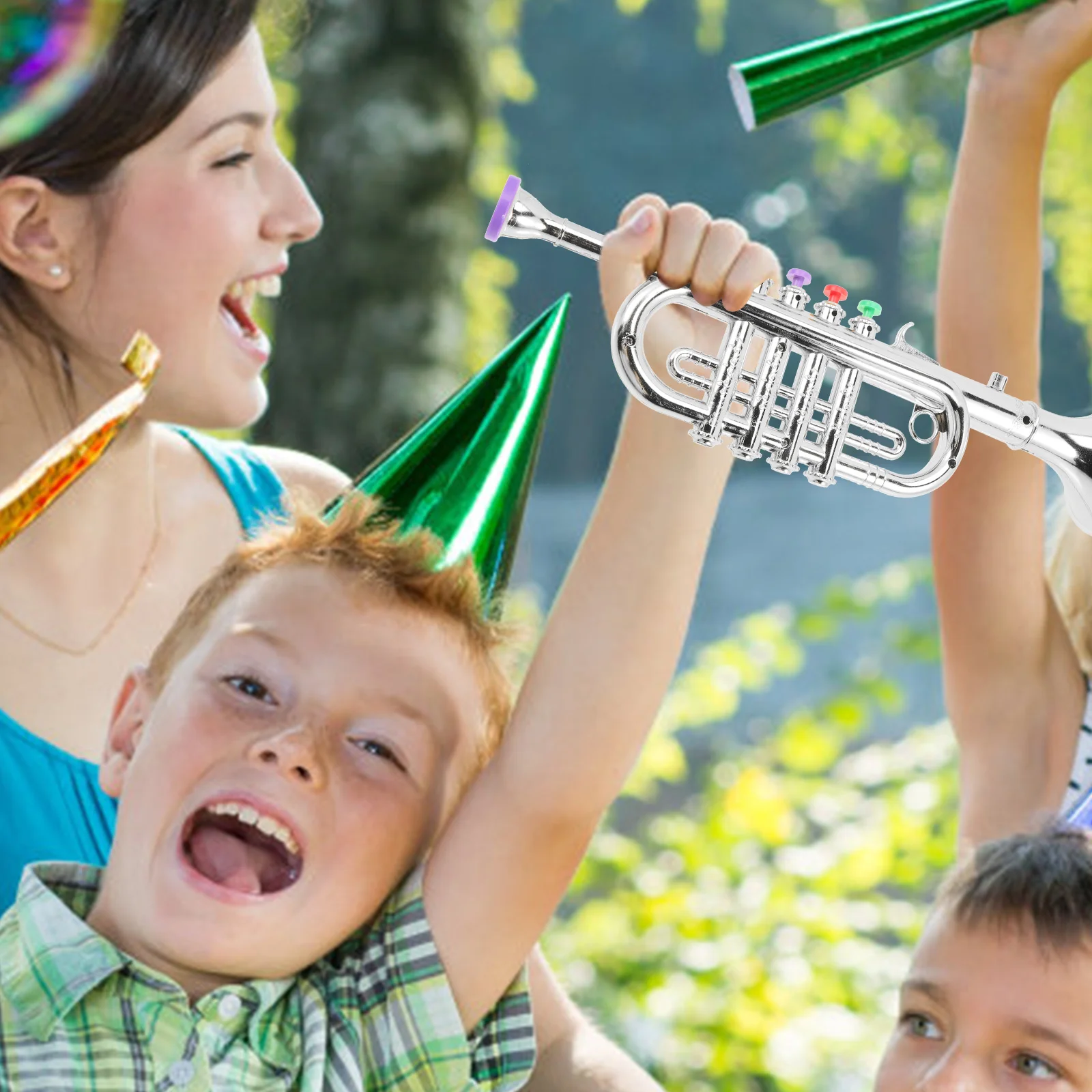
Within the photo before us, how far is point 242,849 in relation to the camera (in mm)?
1241

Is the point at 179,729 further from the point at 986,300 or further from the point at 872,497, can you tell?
the point at 872,497

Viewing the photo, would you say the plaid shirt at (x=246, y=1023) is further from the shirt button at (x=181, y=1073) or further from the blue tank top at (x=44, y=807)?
the blue tank top at (x=44, y=807)

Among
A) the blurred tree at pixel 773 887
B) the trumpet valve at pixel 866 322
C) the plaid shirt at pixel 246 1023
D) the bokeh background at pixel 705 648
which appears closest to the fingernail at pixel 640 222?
the trumpet valve at pixel 866 322

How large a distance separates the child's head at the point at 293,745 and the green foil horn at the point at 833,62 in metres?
0.36

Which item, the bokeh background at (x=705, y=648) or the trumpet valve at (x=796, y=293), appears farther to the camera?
the bokeh background at (x=705, y=648)

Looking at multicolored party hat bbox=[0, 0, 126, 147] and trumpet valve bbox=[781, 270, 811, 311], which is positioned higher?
multicolored party hat bbox=[0, 0, 126, 147]

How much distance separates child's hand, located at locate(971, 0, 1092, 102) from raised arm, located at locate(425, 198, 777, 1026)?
1.24 ft

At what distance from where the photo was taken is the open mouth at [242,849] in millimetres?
1194

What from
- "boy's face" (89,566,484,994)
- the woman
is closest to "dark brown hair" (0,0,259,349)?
the woman

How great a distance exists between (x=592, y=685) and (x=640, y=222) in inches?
10.3

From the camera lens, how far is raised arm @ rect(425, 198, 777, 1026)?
119cm

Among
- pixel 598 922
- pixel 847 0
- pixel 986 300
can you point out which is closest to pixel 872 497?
pixel 847 0

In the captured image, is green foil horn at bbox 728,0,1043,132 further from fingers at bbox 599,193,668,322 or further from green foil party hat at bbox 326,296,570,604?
green foil party hat at bbox 326,296,570,604

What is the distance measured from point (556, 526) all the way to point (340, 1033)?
1415 centimetres
